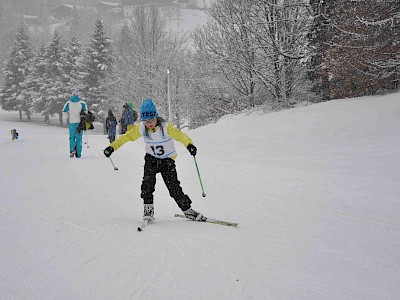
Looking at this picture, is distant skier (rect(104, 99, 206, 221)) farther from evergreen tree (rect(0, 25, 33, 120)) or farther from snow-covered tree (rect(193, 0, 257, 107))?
evergreen tree (rect(0, 25, 33, 120))

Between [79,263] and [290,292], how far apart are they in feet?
6.68

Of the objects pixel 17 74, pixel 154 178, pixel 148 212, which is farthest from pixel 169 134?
pixel 17 74

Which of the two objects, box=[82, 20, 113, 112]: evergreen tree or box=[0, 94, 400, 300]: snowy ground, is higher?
box=[82, 20, 113, 112]: evergreen tree

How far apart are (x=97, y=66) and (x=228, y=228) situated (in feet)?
111

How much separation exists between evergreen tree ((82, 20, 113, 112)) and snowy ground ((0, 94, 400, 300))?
27.0m

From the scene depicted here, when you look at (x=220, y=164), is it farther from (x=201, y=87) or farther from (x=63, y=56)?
(x=63, y=56)

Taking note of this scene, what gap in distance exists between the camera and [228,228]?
4070 millimetres

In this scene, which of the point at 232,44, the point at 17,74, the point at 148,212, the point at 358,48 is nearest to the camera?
the point at 148,212

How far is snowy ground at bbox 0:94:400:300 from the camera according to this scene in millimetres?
2721

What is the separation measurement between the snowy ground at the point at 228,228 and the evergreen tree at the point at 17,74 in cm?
3855

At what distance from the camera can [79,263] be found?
308cm

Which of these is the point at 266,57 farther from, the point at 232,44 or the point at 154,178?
the point at 154,178

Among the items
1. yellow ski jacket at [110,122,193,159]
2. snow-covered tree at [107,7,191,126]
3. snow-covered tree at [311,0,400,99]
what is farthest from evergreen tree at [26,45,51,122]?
yellow ski jacket at [110,122,193,159]

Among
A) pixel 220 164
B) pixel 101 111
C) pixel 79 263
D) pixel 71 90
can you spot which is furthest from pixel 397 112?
pixel 71 90
